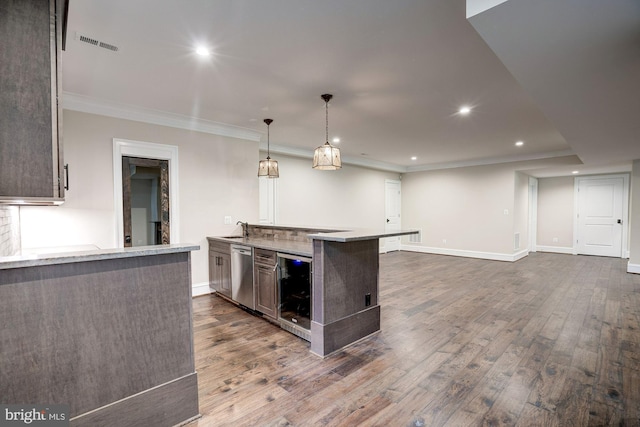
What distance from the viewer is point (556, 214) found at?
8641 millimetres

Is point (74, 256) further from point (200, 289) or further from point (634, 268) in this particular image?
point (634, 268)

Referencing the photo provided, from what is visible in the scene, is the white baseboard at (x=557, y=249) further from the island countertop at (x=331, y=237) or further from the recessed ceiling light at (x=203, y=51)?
the recessed ceiling light at (x=203, y=51)

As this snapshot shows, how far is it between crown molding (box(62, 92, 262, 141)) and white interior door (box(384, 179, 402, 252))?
505 centimetres

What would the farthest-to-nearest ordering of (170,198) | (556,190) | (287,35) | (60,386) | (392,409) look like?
(556,190), (170,198), (287,35), (392,409), (60,386)

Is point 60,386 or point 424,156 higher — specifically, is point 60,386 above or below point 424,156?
below

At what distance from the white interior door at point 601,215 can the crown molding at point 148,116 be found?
351 inches

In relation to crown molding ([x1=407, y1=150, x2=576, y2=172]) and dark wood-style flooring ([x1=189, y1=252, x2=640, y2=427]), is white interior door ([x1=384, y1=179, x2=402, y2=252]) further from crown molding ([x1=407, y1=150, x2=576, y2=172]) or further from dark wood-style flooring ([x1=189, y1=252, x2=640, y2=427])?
dark wood-style flooring ([x1=189, y1=252, x2=640, y2=427])

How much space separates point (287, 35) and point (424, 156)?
19.0 ft

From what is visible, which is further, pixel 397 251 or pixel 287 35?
pixel 397 251

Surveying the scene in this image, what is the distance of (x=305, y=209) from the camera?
6.79m


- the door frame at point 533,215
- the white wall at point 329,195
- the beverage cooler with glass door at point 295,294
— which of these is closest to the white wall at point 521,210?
the door frame at point 533,215

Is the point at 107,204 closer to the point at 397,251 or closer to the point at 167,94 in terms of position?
the point at 167,94

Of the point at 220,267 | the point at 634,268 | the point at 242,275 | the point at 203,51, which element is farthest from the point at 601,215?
the point at 203,51

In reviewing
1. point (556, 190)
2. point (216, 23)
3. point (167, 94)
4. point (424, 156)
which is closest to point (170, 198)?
point (167, 94)
